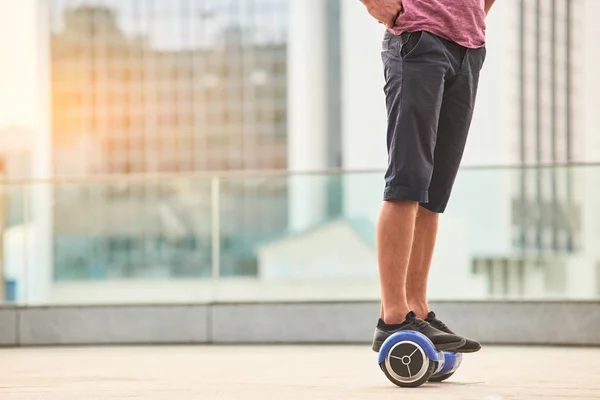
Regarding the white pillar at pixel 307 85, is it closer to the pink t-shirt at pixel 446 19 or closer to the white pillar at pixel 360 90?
the white pillar at pixel 360 90

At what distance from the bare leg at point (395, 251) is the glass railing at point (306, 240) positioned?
2154 mm

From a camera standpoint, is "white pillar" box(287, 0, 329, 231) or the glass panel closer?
the glass panel

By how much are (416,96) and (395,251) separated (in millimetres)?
343

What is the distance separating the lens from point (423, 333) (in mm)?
2543

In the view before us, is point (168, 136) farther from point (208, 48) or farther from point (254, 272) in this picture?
point (254, 272)

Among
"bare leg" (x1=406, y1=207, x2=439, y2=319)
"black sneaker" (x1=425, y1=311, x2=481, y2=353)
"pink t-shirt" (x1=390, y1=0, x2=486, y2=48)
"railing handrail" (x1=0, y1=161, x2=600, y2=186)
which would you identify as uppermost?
"pink t-shirt" (x1=390, y1=0, x2=486, y2=48)

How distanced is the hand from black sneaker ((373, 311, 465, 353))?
65 cm

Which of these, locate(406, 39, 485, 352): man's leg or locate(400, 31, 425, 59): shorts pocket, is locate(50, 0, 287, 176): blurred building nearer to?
locate(406, 39, 485, 352): man's leg

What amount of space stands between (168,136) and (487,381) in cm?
6742

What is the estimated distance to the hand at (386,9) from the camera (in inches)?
101

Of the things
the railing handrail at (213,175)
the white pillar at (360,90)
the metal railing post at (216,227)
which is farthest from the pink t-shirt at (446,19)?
the white pillar at (360,90)

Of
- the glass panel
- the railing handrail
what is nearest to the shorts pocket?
the railing handrail

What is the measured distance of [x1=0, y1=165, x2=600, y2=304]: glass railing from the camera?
4.84m

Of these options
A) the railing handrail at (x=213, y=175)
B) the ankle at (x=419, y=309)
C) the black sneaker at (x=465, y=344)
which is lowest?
the black sneaker at (x=465, y=344)
